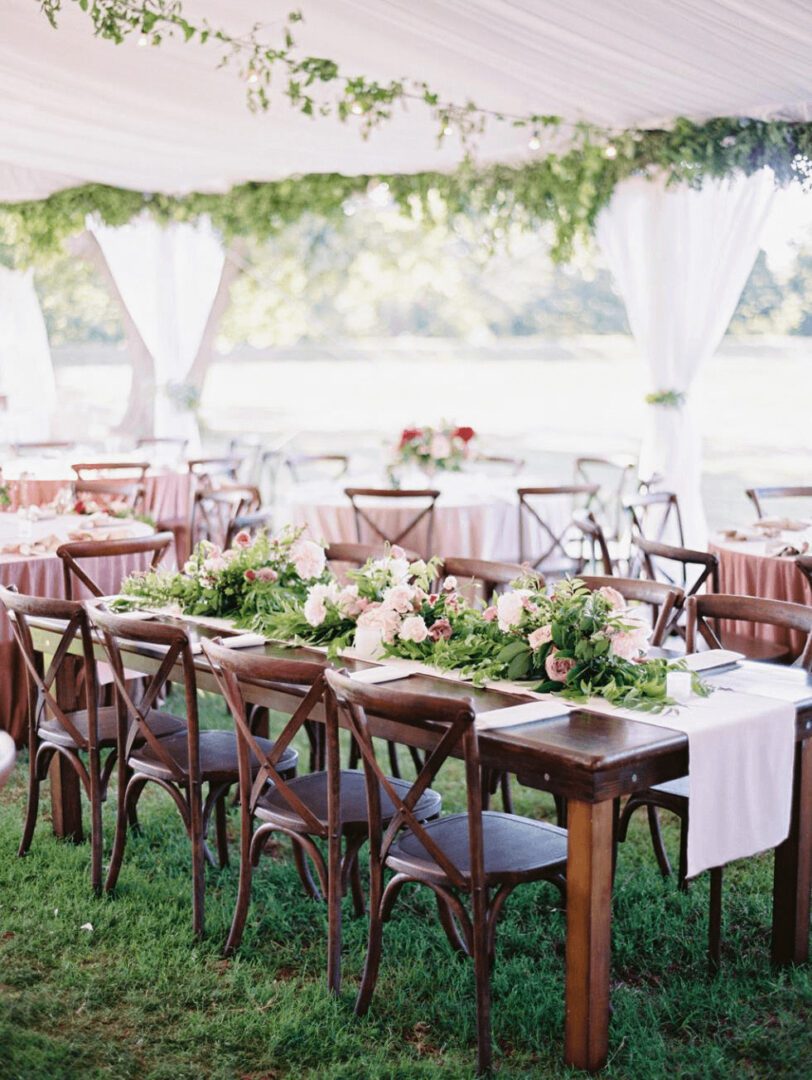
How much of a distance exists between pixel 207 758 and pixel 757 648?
93.2 inches

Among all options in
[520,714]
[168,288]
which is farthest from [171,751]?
[168,288]

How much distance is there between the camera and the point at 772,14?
5.00 metres

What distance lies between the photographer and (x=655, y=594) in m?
3.99

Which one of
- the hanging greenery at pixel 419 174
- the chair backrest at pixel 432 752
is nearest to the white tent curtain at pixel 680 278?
the hanging greenery at pixel 419 174

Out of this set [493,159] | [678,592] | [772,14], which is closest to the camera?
[678,592]

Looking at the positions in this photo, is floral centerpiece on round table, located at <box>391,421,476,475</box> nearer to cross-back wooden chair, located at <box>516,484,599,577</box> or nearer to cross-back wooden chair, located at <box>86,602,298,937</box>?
cross-back wooden chair, located at <box>516,484,599,577</box>

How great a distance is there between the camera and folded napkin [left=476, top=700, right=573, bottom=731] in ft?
9.10

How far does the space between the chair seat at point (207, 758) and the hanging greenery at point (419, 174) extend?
2.93m

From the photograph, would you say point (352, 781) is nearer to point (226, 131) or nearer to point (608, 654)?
point (608, 654)

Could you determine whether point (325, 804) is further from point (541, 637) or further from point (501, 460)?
point (501, 460)

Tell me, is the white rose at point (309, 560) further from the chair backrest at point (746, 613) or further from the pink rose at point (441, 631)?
the chair backrest at point (746, 613)

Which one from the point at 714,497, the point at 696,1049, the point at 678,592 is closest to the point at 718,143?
the point at 678,592

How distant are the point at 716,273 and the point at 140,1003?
615 centimetres

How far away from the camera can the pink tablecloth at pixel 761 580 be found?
5094 mm
